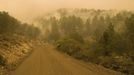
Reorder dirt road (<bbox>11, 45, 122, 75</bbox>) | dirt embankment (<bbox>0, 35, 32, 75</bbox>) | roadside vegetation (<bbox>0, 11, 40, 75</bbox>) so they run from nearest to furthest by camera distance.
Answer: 1. dirt road (<bbox>11, 45, 122, 75</bbox>)
2. dirt embankment (<bbox>0, 35, 32, 75</bbox>)
3. roadside vegetation (<bbox>0, 11, 40, 75</bbox>)

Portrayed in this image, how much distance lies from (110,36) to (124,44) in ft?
24.9

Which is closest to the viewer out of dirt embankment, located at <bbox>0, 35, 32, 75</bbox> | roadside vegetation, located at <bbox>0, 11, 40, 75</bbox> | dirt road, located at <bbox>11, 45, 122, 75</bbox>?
dirt road, located at <bbox>11, 45, 122, 75</bbox>

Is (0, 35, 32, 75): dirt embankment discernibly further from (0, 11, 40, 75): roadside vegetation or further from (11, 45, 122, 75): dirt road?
(11, 45, 122, 75): dirt road

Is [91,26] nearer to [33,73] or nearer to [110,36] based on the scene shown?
[110,36]

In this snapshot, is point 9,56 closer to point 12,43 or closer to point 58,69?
point 58,69

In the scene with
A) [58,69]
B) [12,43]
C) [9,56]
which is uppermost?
[12,43]

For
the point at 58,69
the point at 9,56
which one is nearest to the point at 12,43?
the point at 9,56

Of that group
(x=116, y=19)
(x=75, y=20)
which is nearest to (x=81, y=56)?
(x=75, y=20)

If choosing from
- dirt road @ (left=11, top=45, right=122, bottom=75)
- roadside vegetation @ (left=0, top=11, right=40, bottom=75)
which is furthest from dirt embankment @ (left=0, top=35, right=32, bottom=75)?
dirt road @ (left=11, top=45, right=122, bottom=75)

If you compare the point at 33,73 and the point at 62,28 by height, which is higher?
the point at 62,28

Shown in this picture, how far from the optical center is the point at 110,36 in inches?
1855

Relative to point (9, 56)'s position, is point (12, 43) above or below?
above

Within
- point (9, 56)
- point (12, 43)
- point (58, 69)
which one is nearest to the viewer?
point (58, 69)

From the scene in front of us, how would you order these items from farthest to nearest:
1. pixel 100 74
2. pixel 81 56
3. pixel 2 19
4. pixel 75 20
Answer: pixel 75 20, pixel 2 19, pixel 81 56, pixel 100 74
